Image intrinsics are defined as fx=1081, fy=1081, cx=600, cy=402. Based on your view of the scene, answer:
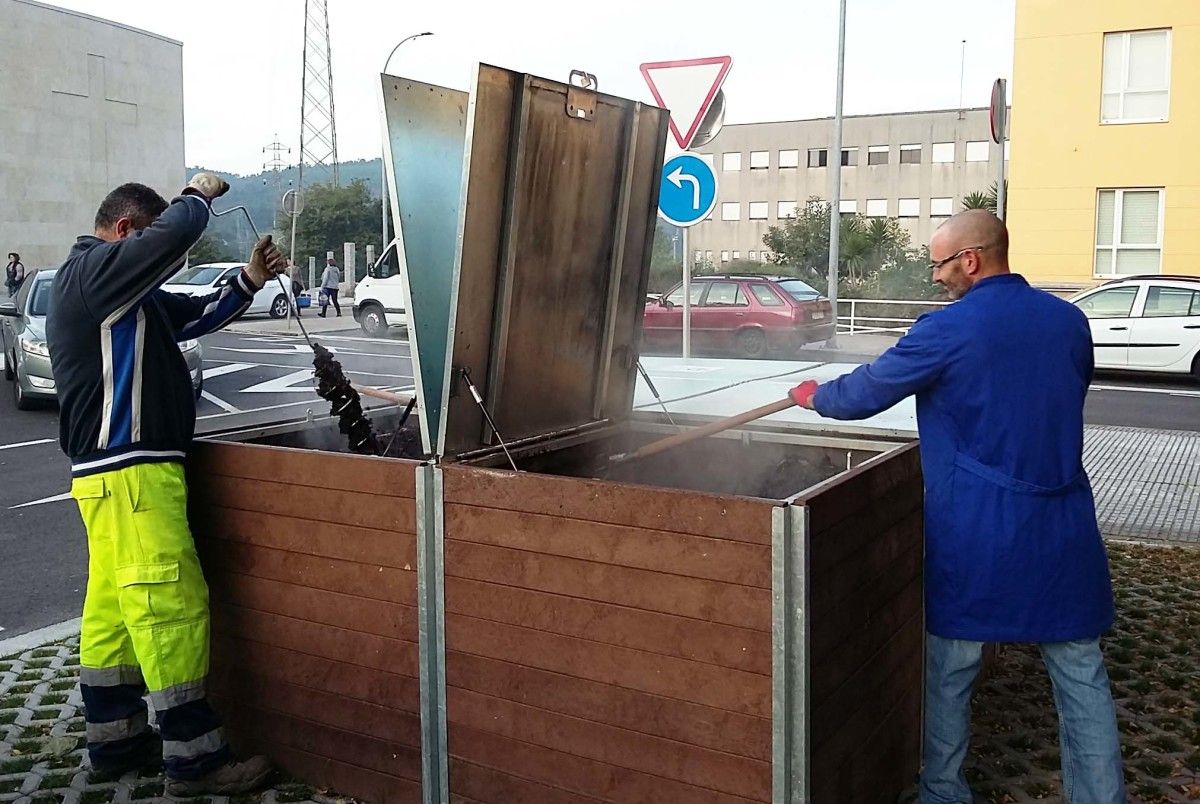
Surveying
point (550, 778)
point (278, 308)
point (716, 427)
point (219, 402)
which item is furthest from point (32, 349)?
point (278, 308)

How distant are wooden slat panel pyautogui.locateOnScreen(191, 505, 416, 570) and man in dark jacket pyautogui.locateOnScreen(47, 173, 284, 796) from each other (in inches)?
5.4

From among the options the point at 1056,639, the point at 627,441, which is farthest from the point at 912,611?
the point at 627,441

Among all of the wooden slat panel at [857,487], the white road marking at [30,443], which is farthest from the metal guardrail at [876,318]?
the wooden slat panel at [857,487]

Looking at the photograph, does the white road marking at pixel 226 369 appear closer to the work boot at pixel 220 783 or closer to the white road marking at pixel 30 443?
the white road marking at pixel 30 443

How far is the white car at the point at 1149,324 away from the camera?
15250 millimetres

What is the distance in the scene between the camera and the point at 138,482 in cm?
329

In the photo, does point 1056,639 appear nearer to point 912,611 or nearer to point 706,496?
point 912,611

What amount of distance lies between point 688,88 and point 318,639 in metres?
5.43

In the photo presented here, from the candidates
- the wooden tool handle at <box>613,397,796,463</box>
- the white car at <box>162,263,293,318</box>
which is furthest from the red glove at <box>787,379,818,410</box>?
the white car at <box>162,263,293,318</box>

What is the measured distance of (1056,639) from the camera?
2.86 metres

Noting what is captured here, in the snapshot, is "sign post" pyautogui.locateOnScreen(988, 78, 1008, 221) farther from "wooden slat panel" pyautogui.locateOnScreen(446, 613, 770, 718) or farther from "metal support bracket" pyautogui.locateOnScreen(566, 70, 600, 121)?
"wooden slat panel" pyautogui.locateOnScreen(446, 613, 770, 718)

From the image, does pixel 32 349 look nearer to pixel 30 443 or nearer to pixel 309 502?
pixel 30 443

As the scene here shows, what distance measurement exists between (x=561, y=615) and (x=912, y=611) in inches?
46.1

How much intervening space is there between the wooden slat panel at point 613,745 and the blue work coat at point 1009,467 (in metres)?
0.74
